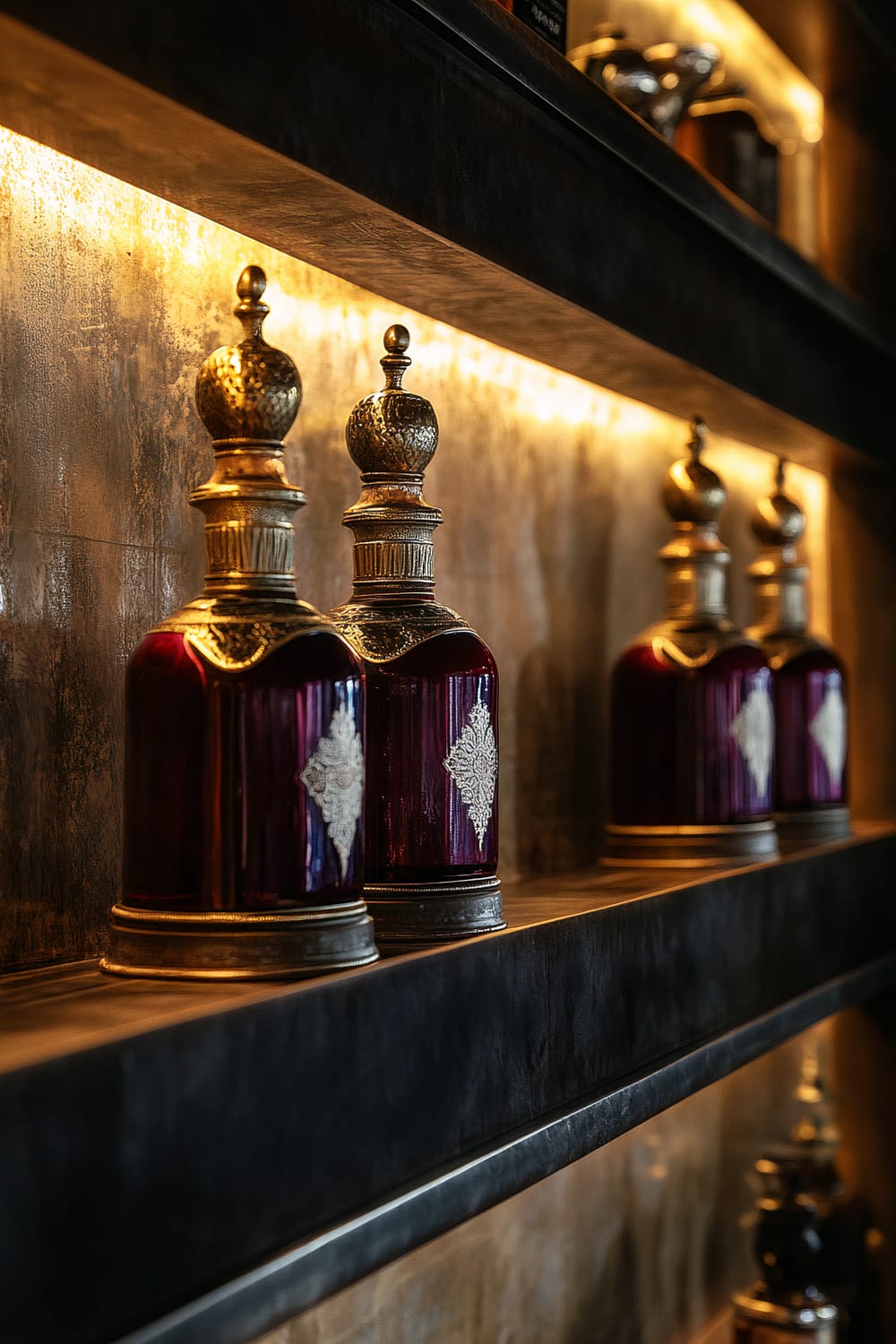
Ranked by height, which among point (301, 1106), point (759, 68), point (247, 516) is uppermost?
point (759, 68)

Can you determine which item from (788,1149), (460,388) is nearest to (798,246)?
(460,388)

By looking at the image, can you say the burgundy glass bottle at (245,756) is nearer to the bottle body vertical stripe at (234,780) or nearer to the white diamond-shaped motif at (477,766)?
the bottle body vertical stripe at (234,780)

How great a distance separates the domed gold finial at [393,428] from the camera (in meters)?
0.92

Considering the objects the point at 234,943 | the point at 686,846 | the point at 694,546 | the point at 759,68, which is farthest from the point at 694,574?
the point at 759,68

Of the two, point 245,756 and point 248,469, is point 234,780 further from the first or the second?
point 248,469

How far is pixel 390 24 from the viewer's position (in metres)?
0.84

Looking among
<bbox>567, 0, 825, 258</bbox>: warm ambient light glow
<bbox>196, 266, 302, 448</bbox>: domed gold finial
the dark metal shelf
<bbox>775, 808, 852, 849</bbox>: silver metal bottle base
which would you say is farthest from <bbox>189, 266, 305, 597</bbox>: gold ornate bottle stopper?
<bbox>775, 808, 852, 849</bbox>: silver metal bottle base

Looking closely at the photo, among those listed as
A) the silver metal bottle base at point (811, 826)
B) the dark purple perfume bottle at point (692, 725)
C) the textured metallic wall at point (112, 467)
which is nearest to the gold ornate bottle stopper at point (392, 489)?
the textured metallic wall at point (112, 467)

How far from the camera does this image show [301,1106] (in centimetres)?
70

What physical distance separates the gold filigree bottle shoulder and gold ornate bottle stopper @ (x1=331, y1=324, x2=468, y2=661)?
0.12 metres

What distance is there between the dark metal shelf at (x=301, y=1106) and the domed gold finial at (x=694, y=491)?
42 centimetres

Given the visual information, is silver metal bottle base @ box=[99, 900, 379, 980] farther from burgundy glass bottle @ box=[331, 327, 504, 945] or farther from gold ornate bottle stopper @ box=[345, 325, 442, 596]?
gold ornate bottle stopper @ box=[345, 325, 442, 596]

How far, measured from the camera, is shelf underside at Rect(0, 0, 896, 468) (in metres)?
0.70

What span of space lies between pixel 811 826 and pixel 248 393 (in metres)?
1.02
